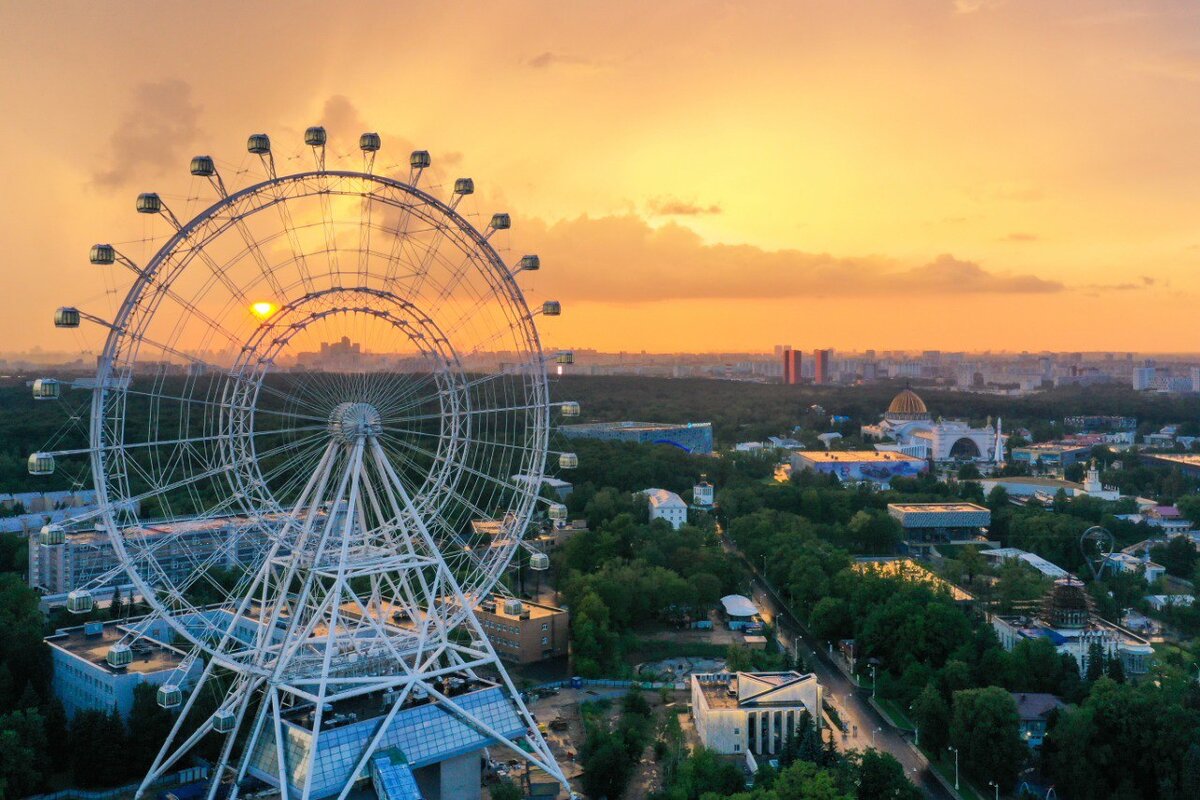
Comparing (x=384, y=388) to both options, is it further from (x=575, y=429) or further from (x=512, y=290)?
(x=575, y=429)

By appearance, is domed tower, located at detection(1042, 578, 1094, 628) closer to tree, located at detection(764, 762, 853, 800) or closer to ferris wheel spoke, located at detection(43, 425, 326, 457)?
tree, located at detection(764, 762, 853, 800)

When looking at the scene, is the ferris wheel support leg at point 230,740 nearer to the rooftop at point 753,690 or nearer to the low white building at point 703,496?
Result: the rooftop at point 753,690

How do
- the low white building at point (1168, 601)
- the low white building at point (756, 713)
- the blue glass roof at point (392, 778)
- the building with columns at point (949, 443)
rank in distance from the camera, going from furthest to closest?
1. the building with columns at point (949, 443)
2. the low white building at point (1168, 601)
3. the low white building at point (756, 713)
4. the blue glass roof at point (392, 778)

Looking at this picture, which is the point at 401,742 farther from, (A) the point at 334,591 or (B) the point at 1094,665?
(B) the point at 1094,665

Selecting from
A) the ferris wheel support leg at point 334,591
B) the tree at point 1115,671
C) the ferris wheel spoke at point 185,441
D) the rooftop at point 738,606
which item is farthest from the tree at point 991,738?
the ferris wheel spoke at point 185,441

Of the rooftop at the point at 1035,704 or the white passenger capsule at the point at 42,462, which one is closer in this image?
the white passenger capsule at the point at 42,462

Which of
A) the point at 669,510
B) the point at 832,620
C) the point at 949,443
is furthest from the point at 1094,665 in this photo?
the point at 949,443
